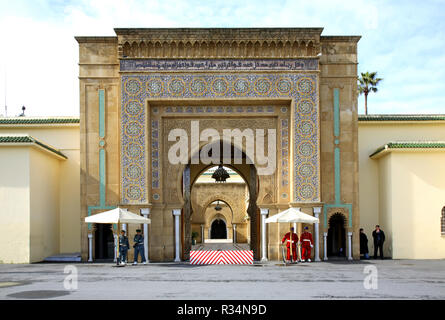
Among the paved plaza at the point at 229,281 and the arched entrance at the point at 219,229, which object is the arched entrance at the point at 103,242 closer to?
the paved plaza at the point at 229,281

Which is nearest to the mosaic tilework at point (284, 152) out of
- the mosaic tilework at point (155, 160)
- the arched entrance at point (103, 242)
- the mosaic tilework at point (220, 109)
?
the mosaic tilework at point (220, 109)

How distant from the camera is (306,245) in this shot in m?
16.4

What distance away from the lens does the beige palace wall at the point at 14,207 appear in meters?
16.5

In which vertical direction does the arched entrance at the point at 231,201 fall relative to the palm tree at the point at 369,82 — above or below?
below

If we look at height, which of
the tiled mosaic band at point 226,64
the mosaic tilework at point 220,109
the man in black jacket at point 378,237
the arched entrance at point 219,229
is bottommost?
the arched entrance at point 219,229

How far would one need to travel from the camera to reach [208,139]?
1722 cm

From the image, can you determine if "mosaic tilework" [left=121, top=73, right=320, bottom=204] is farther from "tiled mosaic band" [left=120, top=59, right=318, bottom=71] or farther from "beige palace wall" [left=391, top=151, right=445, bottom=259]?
"beige palace wall" [left=391, top=151, right=445, bottom=259]

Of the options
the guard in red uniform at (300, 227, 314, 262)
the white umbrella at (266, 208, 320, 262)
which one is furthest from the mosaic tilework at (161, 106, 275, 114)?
the guard in red uniform at (300, 227, 314, 262)

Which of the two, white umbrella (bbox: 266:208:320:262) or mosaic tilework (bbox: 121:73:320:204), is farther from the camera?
mosaic tilework (bbox: 121:73:320:204)

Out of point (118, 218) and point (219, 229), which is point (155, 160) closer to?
point (118, 218)

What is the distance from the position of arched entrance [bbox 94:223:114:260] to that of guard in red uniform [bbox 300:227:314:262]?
5.89 m

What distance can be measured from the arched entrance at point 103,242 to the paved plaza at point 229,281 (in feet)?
7.61

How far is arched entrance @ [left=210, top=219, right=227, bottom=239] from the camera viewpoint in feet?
146
